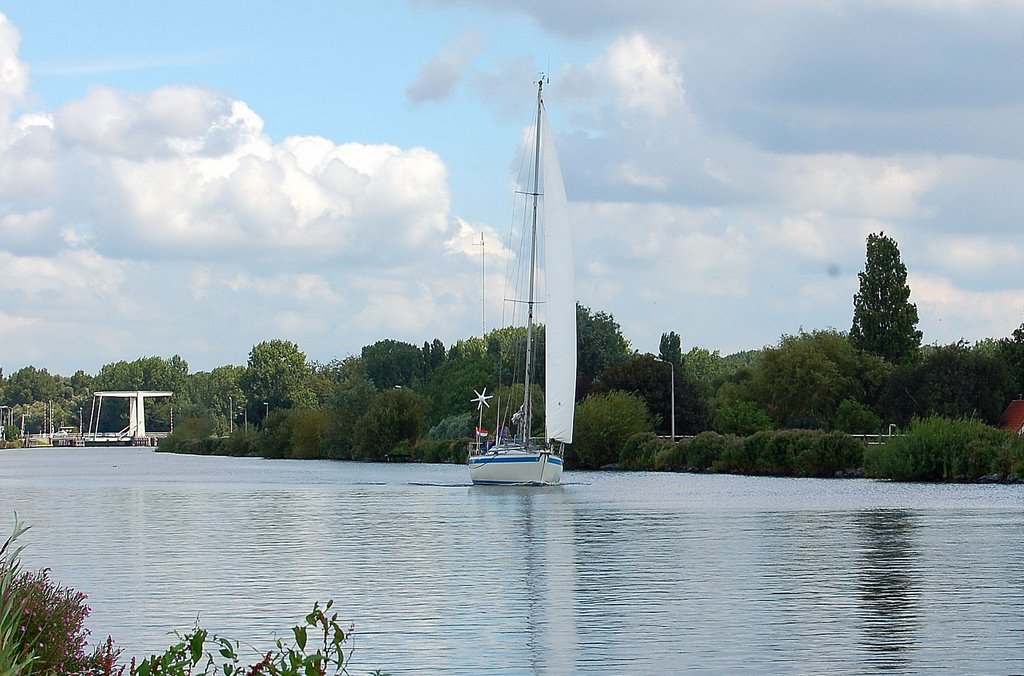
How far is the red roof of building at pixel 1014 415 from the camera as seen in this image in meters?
94.3

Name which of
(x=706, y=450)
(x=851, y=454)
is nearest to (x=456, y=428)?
(x=706, y=450)

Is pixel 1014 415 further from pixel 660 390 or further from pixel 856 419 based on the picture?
pixel 660 390

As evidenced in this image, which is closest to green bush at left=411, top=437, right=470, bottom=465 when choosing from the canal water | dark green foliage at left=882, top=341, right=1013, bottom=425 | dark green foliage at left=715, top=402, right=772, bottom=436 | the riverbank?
the riverbank

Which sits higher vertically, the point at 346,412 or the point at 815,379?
the point at 815,379

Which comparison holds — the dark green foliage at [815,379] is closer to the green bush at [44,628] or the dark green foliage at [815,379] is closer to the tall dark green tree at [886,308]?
the tall dark green tree at [886,308]

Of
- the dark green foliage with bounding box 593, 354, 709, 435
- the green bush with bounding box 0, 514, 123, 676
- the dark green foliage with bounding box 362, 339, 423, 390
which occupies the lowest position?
the green bush with bounding box 0, 514, 123, 676

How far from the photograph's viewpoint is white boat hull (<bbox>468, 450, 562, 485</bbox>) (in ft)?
212

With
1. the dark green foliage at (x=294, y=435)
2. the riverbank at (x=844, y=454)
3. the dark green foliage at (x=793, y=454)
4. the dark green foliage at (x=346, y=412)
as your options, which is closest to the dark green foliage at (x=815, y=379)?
the riverbank at (x=844, y=454)

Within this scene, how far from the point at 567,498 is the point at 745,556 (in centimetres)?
2608

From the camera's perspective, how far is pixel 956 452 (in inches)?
2635

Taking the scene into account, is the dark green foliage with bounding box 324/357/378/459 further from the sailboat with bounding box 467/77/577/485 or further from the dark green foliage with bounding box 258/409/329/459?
the sailboat with bounding box 467/77/577/485

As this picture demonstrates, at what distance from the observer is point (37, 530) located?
130ft

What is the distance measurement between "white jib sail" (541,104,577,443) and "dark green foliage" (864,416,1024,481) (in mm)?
15676

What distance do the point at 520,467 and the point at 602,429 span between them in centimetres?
2796
